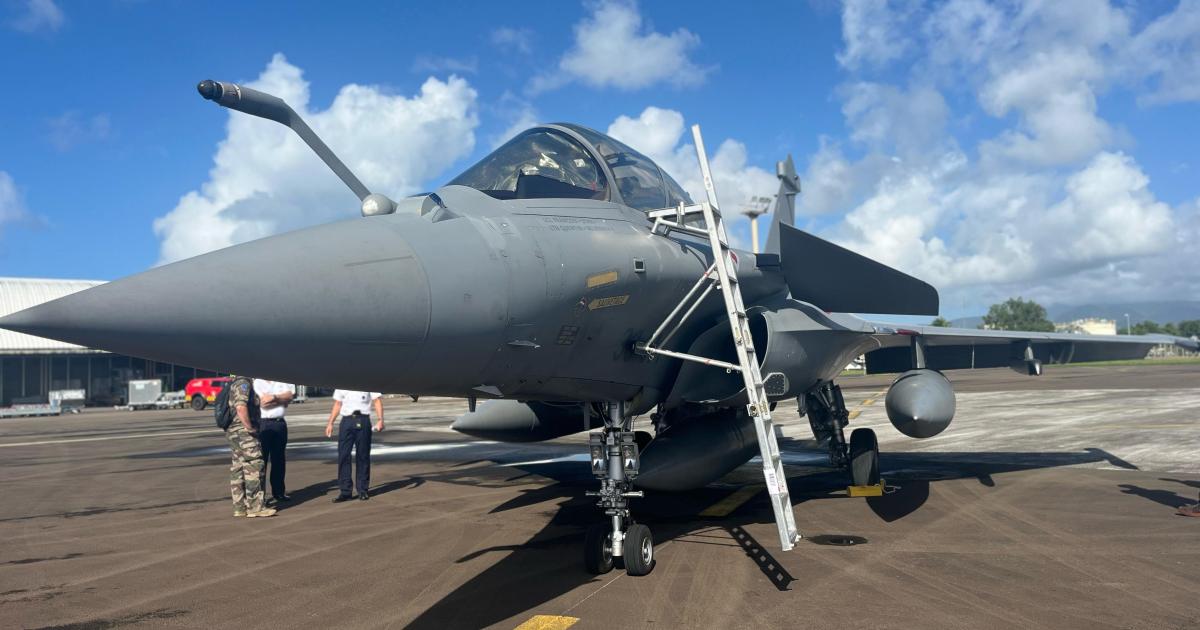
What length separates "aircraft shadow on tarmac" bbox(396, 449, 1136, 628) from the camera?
5.06 metres

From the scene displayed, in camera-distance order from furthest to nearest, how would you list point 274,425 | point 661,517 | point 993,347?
point 993,347, point 274,425, point 661,517

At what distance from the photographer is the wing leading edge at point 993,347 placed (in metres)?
10.1

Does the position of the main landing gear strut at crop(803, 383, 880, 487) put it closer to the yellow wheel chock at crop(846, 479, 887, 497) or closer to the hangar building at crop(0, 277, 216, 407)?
the yellow wheel chock at crop(846, 479, 887, 497)

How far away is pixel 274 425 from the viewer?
959 centimetres

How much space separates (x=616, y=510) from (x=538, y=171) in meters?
2.51

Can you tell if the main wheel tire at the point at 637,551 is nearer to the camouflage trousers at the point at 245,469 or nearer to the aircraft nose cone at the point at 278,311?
the aircraft nose cone at the point at 278,311

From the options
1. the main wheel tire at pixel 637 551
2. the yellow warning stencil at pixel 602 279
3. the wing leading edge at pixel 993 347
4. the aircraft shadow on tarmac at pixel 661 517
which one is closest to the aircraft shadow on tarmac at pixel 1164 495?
the aircraft shadow on tarmac at pixel 661 517

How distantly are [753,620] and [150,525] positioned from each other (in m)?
6.99

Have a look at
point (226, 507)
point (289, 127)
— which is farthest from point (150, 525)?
point (289, 127)

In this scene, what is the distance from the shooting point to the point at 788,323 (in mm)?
6496

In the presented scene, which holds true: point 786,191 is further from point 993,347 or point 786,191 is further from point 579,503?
point 579,503

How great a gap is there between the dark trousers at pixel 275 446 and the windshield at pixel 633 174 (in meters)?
6.11

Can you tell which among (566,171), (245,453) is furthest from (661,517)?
(245,453)

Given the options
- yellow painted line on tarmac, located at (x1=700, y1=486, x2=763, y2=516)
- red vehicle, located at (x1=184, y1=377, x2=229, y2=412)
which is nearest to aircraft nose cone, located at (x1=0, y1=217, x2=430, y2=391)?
yellow painted line on tarmac, located at (x1=700, y1=486, x2=763, y2=516)
